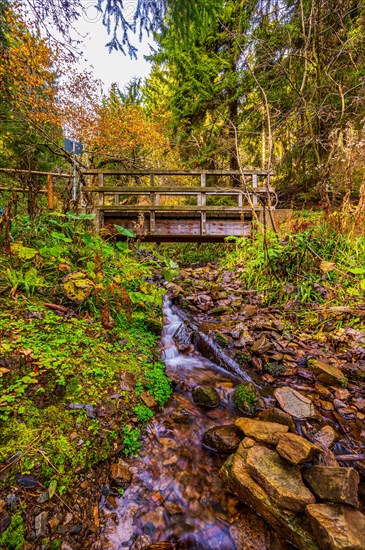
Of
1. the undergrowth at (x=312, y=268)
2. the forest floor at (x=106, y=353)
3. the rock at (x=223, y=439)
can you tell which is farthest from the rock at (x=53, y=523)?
the undergrowth at (x=312, y=268)

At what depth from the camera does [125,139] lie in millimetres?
12289

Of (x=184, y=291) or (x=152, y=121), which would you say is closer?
(x=184, y=291)

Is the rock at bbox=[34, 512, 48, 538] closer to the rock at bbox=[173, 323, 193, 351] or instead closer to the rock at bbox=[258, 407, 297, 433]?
the rock at bbox=[258, 407, 297, 433]

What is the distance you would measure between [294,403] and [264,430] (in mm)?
688

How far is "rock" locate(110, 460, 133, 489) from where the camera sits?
162 cm

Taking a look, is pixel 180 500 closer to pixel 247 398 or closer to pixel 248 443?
pixel 248 443

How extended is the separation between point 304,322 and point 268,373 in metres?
1.12

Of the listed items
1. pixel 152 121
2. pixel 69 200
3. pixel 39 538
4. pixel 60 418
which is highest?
pixel 152 121

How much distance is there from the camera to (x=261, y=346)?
3.18 m

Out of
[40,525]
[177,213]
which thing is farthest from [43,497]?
[177,213]

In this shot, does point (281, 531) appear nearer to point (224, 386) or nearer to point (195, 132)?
point (224, 386)

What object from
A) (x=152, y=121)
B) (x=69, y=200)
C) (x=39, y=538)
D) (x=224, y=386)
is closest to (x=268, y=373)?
(x=224, y=386)

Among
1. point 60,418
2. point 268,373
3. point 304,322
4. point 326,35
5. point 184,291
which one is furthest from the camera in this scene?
point 326,35

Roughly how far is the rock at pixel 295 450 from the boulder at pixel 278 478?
0.17 ft
